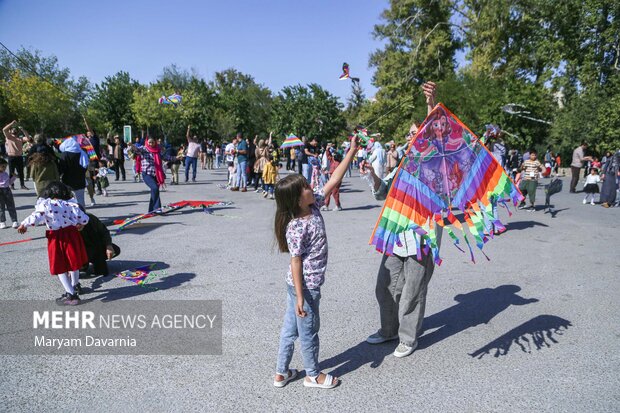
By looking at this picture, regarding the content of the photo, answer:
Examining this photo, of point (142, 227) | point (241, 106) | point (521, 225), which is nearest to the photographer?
point (142, 227)

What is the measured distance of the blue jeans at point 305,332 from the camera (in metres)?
3.05

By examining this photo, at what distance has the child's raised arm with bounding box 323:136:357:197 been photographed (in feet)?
10.5

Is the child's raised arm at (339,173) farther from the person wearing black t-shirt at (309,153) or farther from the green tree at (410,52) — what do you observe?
the green tree at (410,52)

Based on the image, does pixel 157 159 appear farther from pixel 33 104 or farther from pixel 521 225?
pixel 33 104

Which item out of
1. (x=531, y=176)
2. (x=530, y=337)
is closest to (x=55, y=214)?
(x=530, y=337)

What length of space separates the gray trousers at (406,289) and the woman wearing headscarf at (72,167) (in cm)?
715

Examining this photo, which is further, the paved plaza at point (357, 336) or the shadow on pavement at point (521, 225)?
the shadow on pavement at point (521, 225)

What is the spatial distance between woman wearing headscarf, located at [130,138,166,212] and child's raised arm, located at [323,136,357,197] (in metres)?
7.28

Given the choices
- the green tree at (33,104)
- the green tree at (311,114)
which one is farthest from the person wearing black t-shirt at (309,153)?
the green tree at (33,104)

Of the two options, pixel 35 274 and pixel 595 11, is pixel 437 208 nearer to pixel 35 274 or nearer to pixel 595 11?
pixel 35 274

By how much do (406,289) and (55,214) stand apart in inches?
151

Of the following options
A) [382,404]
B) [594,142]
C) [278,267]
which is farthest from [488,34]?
[382,404]

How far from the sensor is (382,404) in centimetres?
301

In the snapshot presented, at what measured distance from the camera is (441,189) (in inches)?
145
